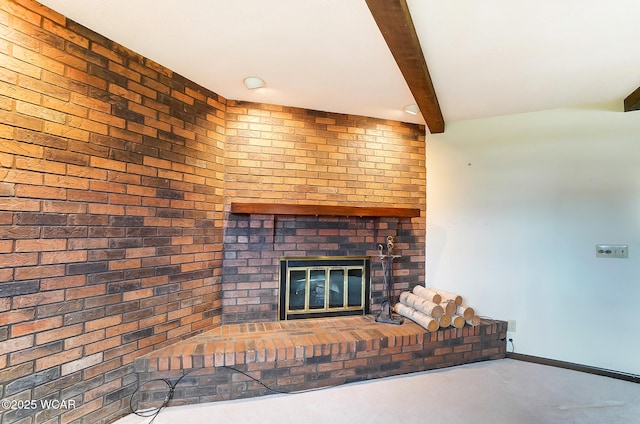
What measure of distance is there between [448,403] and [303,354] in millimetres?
1055

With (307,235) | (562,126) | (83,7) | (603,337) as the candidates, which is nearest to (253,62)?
(83,7)

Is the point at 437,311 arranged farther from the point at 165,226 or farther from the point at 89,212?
the point at 89,212

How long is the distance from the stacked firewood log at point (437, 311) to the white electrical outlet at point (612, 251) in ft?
3.80

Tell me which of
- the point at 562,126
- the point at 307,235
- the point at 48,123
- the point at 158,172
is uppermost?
the point at 562,126

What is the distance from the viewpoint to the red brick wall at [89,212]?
1.48 m

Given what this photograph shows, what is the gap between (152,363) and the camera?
6.45 feet

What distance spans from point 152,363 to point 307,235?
152 centimetres

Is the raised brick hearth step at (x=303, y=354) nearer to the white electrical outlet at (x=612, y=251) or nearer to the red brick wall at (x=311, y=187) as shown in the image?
the red brick wall at (x=311, y=187)

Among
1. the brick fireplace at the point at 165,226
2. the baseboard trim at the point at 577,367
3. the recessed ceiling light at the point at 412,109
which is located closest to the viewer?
the brick fireplace at the point at 165,226

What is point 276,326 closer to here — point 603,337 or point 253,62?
point 253,62

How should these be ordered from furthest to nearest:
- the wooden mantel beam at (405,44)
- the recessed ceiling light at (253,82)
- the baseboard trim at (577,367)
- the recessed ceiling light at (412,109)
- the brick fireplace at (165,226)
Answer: the recessed ceiling light at (412,109) < the baseboard trim at (577,367) < the recessed ceiling light at (253,82) < the brick fireplace at (165,226) < the wooden mantel beam at (405,44)

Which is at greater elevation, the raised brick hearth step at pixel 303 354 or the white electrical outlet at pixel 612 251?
the white electrical outlet at pixel 612 251

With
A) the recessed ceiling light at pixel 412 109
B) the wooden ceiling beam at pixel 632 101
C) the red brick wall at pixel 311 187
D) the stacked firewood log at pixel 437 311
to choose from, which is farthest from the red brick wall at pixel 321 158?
the wooden ceiling beam at pixel 632 101

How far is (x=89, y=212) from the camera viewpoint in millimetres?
1748
